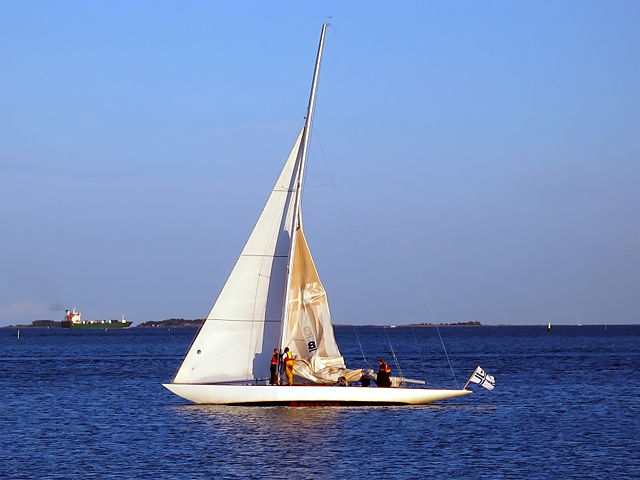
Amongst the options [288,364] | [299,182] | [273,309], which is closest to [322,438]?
[288,364]

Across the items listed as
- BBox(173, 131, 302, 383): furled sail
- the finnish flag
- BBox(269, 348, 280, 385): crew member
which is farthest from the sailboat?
the finnish flag

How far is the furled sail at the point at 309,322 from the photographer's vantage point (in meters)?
42.7

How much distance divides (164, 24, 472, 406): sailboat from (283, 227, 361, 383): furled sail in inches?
1.4

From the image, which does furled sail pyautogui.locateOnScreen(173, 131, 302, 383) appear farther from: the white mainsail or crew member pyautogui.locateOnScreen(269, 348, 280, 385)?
crew member pyautogui.locateOnScreen(269, 348, 280, 385)

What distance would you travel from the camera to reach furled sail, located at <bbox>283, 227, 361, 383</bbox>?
140ft

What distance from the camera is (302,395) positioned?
1580 inches

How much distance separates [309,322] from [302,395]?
395cm

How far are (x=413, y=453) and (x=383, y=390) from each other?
6906 millimetres

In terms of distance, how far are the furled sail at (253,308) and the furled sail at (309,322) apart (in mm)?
574

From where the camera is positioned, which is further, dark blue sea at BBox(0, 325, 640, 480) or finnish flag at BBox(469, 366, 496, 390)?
finnish flag at BBox(469, 366, 496, 390)

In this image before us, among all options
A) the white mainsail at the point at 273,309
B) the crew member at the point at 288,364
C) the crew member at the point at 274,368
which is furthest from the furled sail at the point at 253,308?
the crew member at the point at 288,364

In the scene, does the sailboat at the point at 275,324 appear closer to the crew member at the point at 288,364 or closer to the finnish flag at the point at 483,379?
the crew member at the point at 288,364

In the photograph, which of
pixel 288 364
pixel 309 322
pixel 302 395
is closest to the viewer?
pixel 302 395

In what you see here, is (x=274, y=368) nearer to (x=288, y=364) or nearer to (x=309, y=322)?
(x=288, y=364)
